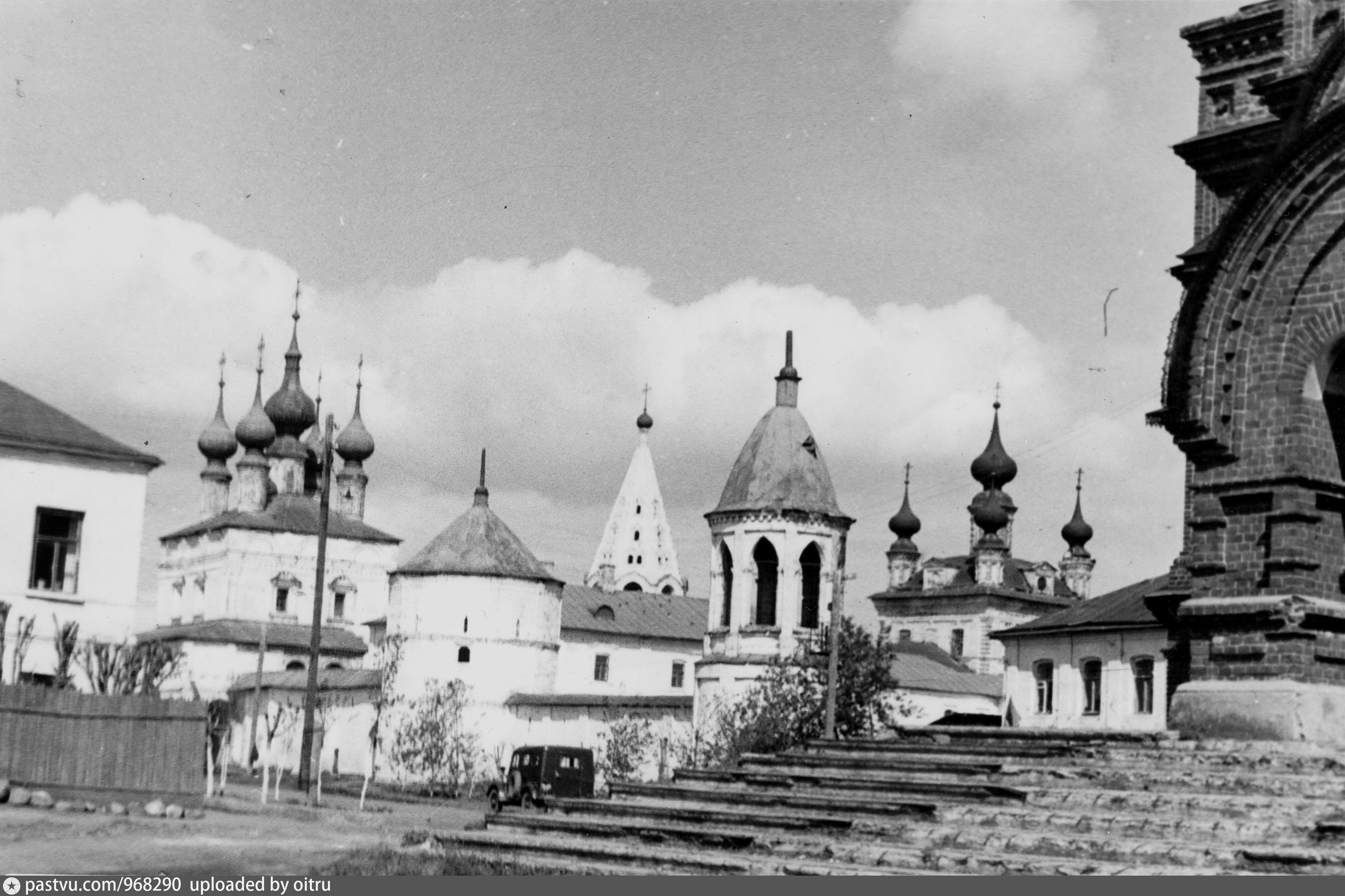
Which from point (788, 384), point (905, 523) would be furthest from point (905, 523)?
point (788, 384)

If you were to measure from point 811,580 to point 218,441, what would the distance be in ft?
174

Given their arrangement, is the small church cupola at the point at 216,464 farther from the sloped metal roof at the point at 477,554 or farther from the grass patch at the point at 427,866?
the grass patch at the point at 427,866

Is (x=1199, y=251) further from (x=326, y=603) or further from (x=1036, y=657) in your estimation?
(x=326, y=603)

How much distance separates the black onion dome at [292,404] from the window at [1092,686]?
59.6 metres

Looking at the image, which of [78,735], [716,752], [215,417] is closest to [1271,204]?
[78,735]

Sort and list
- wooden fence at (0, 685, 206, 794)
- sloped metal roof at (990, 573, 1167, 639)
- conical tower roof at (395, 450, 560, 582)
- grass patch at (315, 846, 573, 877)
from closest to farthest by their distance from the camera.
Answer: grass patch at (315, 846, 573, 877) < wooden fence at (0, 685, 206, 794) < sloped metal roof at (990, 573, 1167, 639) < conical tower roof at (395, 450, 560, 582)

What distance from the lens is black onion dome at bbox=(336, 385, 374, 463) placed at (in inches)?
3782

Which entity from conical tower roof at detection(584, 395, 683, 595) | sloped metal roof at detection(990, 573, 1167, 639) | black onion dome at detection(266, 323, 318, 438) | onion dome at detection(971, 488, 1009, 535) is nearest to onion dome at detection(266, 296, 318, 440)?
black onion dome at detection(266, 323, 318, 438)

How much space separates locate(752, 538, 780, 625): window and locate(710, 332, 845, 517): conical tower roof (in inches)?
50.2

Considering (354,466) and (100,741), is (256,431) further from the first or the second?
(100,741)

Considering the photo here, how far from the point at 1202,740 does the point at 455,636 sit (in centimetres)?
5220

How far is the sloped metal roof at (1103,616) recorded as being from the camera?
4178cm

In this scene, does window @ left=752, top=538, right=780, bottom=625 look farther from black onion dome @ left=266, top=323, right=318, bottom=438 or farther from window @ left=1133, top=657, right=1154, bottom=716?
black onion dome @ left=266, top=323, right=318, bottom=438

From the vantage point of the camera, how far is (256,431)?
92.9 m
